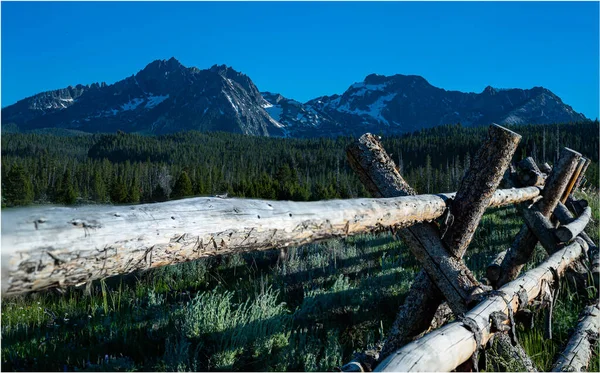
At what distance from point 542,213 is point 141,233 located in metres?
5.01

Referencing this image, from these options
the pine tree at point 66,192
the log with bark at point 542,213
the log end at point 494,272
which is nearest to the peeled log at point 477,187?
the log end at point 494,272

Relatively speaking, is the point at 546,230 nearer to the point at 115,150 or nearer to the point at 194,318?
the point at 194,318

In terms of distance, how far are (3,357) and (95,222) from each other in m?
3.00

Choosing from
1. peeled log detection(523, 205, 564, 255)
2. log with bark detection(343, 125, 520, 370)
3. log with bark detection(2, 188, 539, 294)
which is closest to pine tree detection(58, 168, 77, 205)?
peeled log detection(523, 205, 564, 255)

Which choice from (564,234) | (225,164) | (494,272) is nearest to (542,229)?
(564,234)

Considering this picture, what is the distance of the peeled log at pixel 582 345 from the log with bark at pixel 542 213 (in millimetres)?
801

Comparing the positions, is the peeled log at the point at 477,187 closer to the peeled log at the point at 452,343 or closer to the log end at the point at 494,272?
the peeled log at the point at 452,343

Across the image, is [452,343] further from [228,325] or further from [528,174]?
[528,174]

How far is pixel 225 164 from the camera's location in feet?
414

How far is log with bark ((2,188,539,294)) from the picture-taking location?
43.4 inches

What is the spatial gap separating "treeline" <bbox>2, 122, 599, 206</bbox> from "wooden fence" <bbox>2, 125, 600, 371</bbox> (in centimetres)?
3151

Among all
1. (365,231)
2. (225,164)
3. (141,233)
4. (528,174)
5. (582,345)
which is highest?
(225,164)

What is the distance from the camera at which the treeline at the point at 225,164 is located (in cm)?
7462

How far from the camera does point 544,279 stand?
11.7ft
